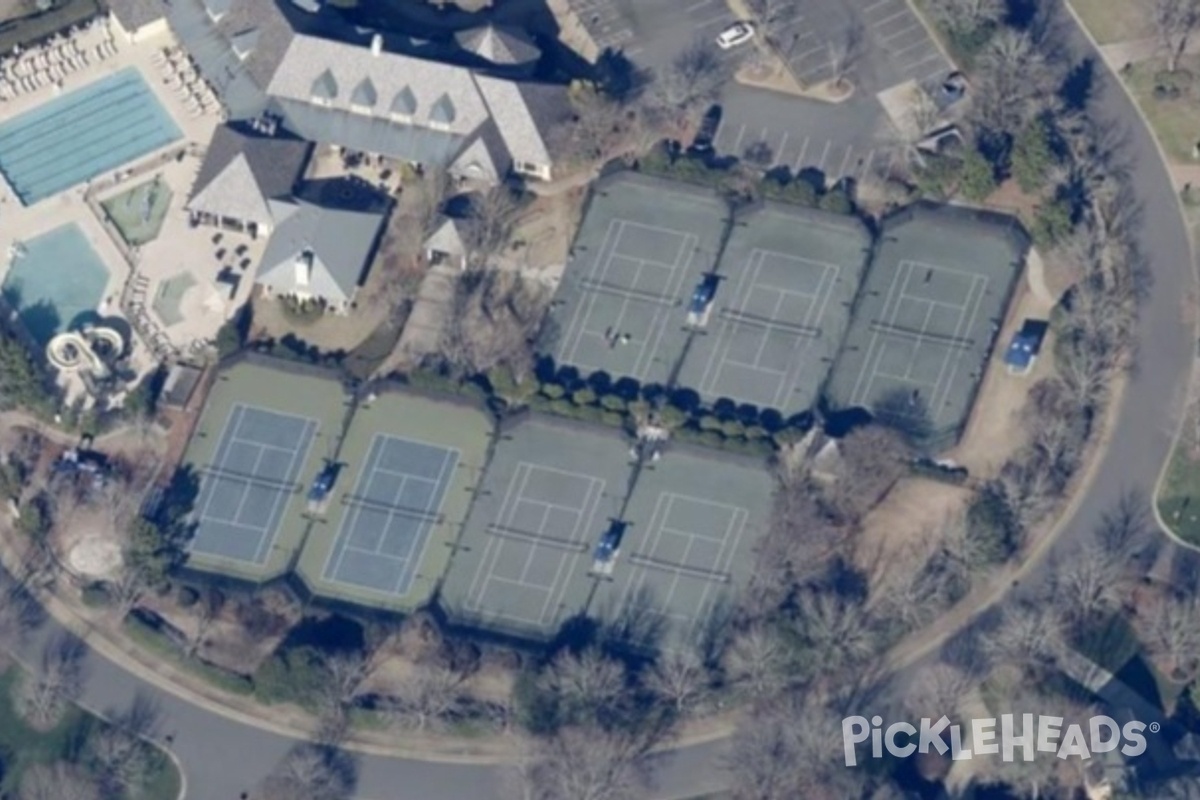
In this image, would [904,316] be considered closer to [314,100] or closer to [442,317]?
[442,317]

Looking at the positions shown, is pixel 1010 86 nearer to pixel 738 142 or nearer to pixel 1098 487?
pixel 738 142

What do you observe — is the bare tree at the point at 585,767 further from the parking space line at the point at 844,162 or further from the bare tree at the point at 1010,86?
the bare tree at the point at 1010,86

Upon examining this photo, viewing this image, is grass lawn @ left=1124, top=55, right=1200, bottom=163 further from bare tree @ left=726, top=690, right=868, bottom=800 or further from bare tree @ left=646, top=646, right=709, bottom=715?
bare tree @ left=646, top=646, right=709, bottom=715

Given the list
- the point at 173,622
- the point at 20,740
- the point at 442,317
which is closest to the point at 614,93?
the point at 442,317

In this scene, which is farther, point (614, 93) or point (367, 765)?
point (614, 93)

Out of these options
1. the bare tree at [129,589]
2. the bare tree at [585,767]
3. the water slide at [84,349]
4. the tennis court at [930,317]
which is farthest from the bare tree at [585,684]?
the water slide at [84,349]
